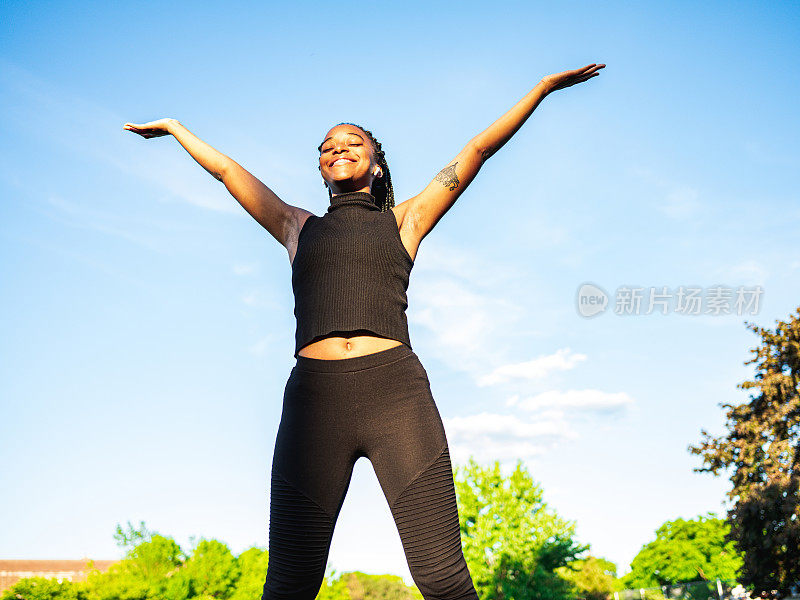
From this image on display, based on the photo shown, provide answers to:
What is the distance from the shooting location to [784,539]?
2238cm

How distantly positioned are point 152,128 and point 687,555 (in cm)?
7637

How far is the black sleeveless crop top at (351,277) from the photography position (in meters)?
3.01

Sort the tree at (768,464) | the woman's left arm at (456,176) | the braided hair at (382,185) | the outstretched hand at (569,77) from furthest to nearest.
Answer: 1. the tree at (768,464)
2. the braided hair at (382,185)
3. the outstretched hand at (569,77)
4. the woman's left arm at (456,176)

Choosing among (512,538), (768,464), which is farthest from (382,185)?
(512,538)

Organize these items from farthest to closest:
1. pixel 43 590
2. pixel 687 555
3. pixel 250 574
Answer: pixel 687 555, pixel 250 574, pixel 43 590

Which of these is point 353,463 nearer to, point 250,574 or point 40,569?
point 250,574

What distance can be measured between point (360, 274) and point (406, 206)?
23.1 inches

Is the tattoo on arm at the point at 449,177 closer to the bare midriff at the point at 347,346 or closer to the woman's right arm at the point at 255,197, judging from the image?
the woman's right arm at the point at 255,197

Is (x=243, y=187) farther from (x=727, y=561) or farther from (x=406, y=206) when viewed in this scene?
(x=727, y=561)

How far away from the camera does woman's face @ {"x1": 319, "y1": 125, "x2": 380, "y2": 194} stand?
3584mm

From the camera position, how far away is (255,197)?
143 inches

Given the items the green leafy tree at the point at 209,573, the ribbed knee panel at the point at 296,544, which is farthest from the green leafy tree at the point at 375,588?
the ribbed knee panel at the point at 296,544

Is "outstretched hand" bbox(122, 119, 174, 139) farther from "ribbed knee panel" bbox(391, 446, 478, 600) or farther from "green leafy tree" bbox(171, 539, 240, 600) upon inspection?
"green leafy tree" bbox(171, 539, 240, 600)

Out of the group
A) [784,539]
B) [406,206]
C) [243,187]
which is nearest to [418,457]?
[406,206]
